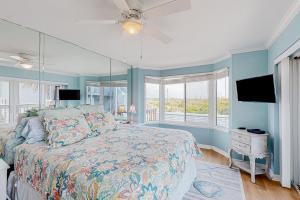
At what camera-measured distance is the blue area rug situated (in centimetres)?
226

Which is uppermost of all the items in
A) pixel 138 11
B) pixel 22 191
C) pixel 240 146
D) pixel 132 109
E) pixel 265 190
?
pixel 138 11

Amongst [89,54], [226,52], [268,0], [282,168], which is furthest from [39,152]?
[226,52]

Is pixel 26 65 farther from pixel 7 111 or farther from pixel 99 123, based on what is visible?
pixel 99 123

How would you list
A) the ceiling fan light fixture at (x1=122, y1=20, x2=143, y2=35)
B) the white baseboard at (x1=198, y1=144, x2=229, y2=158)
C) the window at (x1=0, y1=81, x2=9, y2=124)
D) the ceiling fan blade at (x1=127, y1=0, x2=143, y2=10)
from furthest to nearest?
the white baseboard at (x1=198, y1=144, x2=229, y2=158)
the window at (x1=0, y1=81, x2=9, y2=124)
the ceiling fan light fixture at (x1=122, y1=20, x2=143, y2=35)
the ceiling fan blade at (x1=127, y1=0, x2=143, y2=10)

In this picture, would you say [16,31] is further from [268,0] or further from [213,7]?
[268,0]

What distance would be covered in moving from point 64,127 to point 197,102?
367 cm

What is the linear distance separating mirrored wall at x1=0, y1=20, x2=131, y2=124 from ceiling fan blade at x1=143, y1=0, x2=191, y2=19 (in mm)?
1815

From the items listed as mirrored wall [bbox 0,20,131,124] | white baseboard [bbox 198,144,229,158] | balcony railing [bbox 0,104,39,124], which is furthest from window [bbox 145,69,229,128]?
balcony railing [bbox 0,104,39,124]

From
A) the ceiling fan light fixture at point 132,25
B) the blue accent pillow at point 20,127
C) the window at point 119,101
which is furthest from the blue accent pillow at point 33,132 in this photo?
the window at point 119,101

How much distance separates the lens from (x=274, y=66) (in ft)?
8.86

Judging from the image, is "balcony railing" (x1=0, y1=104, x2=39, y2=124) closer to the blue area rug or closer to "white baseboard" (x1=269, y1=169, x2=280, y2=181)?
the blue area rug

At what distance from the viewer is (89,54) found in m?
3.33

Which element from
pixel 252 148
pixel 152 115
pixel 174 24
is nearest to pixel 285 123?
pixel 252 148

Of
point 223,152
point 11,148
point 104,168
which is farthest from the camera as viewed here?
point 223,152
